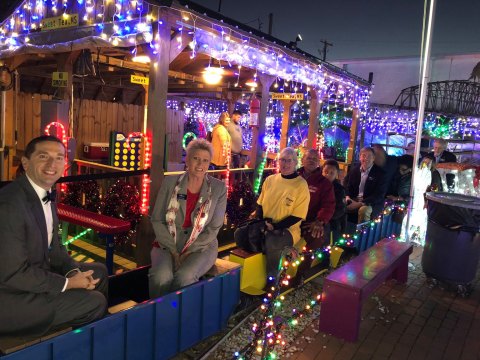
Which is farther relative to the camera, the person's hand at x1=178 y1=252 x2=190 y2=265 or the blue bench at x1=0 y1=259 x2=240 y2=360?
the person's hand at x1=178 y1=252 x2=190 y2=265

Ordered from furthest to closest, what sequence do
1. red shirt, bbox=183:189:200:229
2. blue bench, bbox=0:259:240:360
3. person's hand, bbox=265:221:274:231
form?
person's hand, bbox=265:221:274:231, red shirt, bbox=183:189:200:229, blue bench, bbox=0:259:240:360

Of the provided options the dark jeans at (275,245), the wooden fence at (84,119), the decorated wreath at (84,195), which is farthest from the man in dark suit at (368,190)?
the wooden fence at (84,119)

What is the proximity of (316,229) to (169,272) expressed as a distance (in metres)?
2.02

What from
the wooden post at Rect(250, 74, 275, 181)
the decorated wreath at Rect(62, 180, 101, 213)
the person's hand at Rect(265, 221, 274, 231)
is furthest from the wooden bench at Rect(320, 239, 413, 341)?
the wooden post at Rect(250, 74, 275, 181)

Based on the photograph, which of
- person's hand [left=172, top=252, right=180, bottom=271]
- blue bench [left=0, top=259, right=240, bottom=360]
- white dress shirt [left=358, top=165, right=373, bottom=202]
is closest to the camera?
blue bench [left=0, top=259, right=240, bottom=360]

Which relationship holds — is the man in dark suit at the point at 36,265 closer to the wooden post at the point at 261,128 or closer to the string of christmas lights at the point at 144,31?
the string of christmas lights at the point at 144,31

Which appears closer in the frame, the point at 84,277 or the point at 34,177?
the point at 34,177

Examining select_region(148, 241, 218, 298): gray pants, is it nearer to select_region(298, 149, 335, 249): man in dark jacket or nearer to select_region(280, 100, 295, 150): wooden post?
select_region(298, 149, 335, 249): man in dark jacket

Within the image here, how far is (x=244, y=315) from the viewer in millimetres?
4074

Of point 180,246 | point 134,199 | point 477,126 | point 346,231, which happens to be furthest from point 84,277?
point 477,126

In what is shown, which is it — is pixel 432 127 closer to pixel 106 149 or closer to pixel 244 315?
pixel 106 149

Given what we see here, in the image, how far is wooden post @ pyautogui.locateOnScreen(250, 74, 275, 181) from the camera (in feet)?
24.6

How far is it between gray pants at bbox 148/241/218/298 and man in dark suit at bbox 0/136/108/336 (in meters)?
0.73

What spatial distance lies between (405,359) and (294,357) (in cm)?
95
